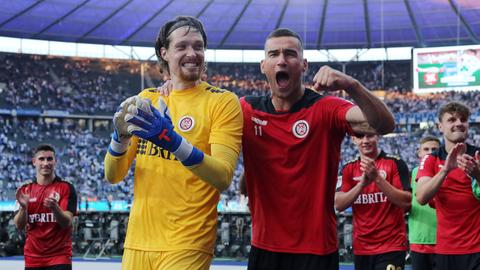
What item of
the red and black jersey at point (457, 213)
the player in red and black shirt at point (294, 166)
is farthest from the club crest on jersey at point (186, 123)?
the red and black jersey at point (457, 213)

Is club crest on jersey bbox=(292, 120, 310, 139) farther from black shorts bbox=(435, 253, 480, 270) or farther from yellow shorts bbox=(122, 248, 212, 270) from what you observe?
black shorts bbox=(435, 253, 480, 270)

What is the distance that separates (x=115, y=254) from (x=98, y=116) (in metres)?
28.8

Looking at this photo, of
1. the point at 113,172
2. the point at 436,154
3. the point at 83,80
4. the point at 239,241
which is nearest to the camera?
the point at 113,172

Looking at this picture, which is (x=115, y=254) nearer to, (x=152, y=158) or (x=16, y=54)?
(x=152, y=158)

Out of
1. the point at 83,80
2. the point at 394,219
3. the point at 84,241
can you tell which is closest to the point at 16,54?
the point at 83,80

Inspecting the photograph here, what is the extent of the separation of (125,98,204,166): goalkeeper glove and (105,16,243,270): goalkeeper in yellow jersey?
3 cm

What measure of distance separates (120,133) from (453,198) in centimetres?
318

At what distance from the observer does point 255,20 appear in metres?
32.6

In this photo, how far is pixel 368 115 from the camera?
3.19 meters

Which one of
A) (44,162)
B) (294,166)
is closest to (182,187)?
(294,166)

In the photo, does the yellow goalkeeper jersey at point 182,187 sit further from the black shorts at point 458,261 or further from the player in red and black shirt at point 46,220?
the player in red and black shirt at point 46,220

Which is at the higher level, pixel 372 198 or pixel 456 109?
pixel 456 109

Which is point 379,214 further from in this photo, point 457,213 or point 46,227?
point 46,227

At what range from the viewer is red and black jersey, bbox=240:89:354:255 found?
360 centimetres
